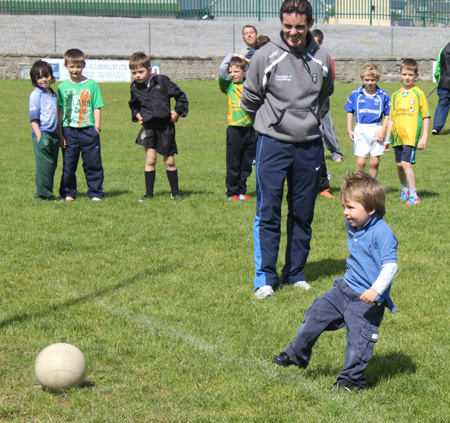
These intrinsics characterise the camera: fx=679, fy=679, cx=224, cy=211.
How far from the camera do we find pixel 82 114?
976cm

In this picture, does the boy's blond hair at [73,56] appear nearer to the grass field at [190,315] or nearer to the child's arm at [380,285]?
the grass field at [190,315]

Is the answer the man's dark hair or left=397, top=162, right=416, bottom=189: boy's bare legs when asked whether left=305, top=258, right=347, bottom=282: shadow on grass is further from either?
left=397, top=162, right=416, bottom=189: boy's bare legs

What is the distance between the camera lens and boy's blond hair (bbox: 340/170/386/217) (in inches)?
153

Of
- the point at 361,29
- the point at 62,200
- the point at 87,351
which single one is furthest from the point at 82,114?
the point at 361,29

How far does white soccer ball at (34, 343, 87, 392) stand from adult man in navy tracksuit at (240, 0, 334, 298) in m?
2.09

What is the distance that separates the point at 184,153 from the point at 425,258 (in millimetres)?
8418

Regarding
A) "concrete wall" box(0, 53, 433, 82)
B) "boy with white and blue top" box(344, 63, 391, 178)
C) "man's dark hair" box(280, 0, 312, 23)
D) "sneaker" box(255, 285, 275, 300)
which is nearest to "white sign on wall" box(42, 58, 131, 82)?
"concrete wall" box(0, 53, 433, 82)

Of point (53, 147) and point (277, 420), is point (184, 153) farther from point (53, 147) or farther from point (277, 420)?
point (277, 420)

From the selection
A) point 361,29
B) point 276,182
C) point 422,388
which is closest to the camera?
point 422,388

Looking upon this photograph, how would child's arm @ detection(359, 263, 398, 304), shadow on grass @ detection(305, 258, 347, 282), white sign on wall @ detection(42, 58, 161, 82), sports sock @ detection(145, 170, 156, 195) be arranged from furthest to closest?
white sign on wall @ detection(42, 58, 161, 82), sports sock @ detection(145, 170, 156, 195), shadow on grass @ detection(305, 258, 347, 282), child's arm @ detection(359, 263, 398, 304)

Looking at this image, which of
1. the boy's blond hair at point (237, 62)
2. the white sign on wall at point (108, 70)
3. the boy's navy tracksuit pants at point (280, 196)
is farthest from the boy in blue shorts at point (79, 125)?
the white sign on wall at point (108, 70)

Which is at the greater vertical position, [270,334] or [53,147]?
[53,147]

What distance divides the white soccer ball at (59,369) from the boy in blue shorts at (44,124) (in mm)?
6182

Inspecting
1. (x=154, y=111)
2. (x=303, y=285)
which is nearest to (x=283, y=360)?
(x=303, y=285)
